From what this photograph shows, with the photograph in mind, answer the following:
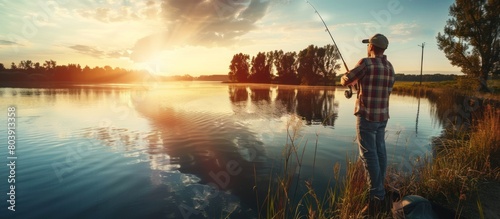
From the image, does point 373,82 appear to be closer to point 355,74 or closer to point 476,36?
point 355,74

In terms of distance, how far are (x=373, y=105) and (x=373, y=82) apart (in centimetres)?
35

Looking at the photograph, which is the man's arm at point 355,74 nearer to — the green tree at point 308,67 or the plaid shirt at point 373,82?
the plaid shirt at point 373,82

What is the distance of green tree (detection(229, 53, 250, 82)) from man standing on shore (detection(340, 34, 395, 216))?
113 meters

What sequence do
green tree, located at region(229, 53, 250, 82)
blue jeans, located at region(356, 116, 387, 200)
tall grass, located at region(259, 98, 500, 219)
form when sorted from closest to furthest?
1. tall grass, located at region(259, 98, 500, 219)
2. blue jeans, located at region(356, 116, 387, 200)
3. green tree, located at region(229, 53, 250, 82)

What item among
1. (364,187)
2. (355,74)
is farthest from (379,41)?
(364,187)

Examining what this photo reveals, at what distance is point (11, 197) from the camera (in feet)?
17.3

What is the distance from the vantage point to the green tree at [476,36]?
100 feet

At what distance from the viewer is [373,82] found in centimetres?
405

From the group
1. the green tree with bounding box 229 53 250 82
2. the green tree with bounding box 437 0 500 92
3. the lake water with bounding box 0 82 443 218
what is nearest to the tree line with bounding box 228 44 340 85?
the green tree with bounding box 229 53 250 82

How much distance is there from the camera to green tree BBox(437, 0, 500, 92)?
3048 centimetres

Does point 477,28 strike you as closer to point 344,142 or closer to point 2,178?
point 344,142

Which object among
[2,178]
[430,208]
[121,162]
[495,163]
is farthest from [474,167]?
[2,178]

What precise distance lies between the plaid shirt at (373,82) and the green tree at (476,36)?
123ft

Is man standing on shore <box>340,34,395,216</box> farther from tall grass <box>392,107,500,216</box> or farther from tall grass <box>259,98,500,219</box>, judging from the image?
tall grass <box>392,107,500,216</box>
